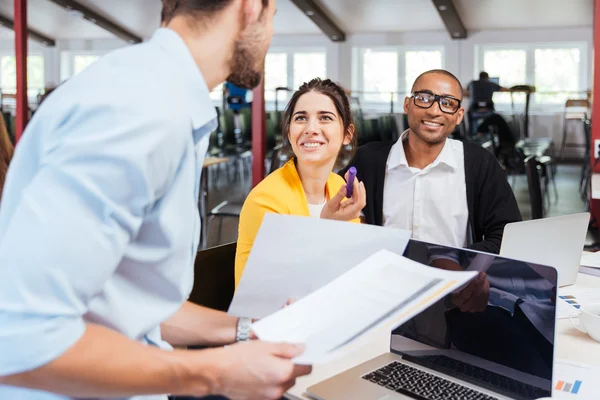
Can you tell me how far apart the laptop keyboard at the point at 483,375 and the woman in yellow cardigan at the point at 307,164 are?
0.69 m

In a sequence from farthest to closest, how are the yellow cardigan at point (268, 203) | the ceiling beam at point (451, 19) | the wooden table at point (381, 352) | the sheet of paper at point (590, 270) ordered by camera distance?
the ceiling beam at point (451, 19)
the sheet of paper at point (590, 270)
the yellow cardigan at point (268, 203)
the wooden table at point (381, 352)

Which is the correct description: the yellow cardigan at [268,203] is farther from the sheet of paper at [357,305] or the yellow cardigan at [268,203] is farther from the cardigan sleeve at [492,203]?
the sheet of paper at [357,305]

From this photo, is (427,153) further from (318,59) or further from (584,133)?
(318,59)

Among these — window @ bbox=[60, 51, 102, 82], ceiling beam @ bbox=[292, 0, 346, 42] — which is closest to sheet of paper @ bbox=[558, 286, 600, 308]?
ceiling beam @ bbox=[292, 0, 346, 42]

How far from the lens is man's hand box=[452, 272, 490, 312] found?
3.83ft

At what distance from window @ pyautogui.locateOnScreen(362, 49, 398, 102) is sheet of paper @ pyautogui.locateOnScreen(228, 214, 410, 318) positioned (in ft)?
17.2

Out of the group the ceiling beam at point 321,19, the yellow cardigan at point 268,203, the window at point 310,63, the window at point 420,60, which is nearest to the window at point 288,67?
the window at point 310,63

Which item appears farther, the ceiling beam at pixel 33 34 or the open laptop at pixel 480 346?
the ceiling beam at pixel 33 34

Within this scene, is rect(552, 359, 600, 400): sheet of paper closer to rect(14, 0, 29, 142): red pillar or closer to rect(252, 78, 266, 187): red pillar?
rect(252, 78, 266, 187): red pillar

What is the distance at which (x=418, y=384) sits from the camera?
1.22 metres

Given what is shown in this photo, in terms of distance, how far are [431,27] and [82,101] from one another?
6.30 meters

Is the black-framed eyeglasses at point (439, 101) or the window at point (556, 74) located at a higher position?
the window at point (556, 74)

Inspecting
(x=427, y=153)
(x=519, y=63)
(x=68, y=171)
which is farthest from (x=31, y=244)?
(x=519, y=63)

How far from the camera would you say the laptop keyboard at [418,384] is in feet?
3.85
